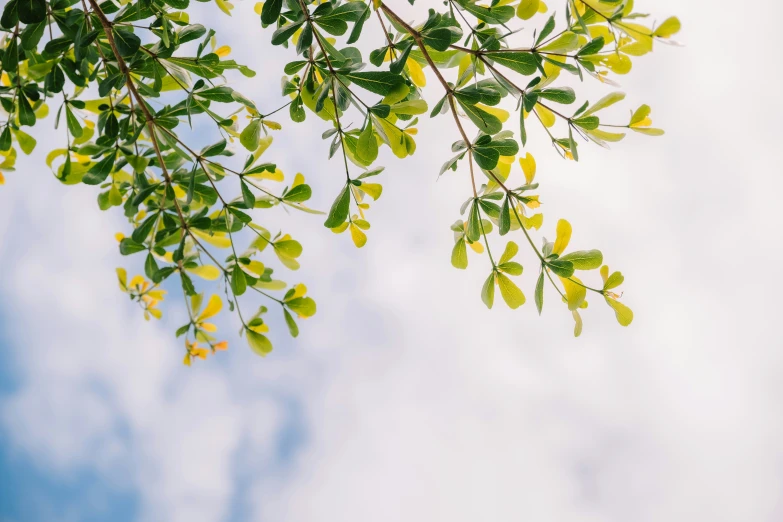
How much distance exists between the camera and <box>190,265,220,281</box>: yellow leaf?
2129 mm

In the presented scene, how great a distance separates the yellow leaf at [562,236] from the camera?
156cm

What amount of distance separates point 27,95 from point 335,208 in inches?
51.2

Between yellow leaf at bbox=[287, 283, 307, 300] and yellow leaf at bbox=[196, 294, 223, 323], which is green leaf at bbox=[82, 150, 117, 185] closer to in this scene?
yellow leaf at bbox=[196, 294, 223, 323]

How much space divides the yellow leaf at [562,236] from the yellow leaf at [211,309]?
1.50 metres

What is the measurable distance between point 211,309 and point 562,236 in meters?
1.57

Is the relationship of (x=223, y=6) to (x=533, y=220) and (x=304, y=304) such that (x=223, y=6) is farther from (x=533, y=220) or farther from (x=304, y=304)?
(x=533, y=220)

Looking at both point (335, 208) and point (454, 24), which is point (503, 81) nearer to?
point (454, 24)

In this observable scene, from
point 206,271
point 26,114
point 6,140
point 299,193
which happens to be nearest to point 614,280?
point 299,193

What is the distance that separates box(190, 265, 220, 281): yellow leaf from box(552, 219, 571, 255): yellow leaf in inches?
52.7

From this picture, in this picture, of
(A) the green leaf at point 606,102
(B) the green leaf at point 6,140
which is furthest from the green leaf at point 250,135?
(B) the green leaf at point 6,140

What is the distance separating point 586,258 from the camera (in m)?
1.55

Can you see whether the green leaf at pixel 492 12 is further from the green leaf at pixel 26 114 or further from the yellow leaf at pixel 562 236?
the green leaf at pixel 26 114

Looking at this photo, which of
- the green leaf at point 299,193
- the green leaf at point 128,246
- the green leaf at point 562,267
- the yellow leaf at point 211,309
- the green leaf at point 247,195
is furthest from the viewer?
the yellow leaf at point 211,309

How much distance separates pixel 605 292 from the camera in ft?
5.21
